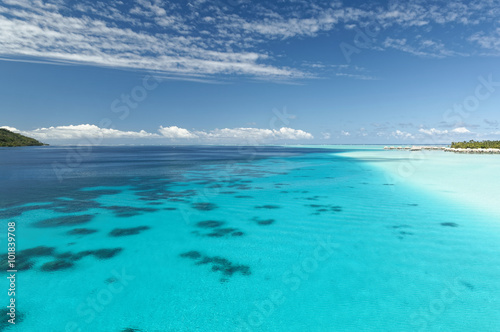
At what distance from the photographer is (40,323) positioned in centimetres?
777

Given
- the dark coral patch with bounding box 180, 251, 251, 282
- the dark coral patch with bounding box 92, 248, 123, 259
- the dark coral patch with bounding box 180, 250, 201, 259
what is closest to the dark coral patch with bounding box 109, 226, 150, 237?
the dark coral patch with bounding box 92, 248, 123, 259

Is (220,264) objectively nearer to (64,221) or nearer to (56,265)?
(56,265)

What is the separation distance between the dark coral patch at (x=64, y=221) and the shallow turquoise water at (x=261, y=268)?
189 mm

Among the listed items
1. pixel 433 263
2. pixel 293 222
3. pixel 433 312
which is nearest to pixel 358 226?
pixel 293 222

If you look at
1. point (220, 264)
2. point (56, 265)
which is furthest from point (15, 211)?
point (220, 264)

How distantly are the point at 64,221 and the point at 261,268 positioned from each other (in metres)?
14.2

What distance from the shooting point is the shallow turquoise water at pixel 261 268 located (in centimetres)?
796

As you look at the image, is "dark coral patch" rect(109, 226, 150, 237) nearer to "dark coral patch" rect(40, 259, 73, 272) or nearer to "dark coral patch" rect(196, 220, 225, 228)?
"dark coral patch" rect(196, 220, 225, 228)

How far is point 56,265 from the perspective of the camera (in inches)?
435

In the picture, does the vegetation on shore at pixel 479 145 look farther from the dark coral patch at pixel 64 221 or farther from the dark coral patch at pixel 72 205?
the dark coral patch at pixel 64 221

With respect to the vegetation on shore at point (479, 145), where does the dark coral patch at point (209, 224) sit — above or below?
below

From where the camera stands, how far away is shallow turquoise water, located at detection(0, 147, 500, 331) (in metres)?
7.96

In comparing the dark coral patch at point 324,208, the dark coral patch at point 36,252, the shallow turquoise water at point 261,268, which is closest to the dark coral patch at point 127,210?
the shallow turquoise water at point 261,268

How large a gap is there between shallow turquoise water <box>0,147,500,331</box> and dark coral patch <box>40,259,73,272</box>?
0.08 m
